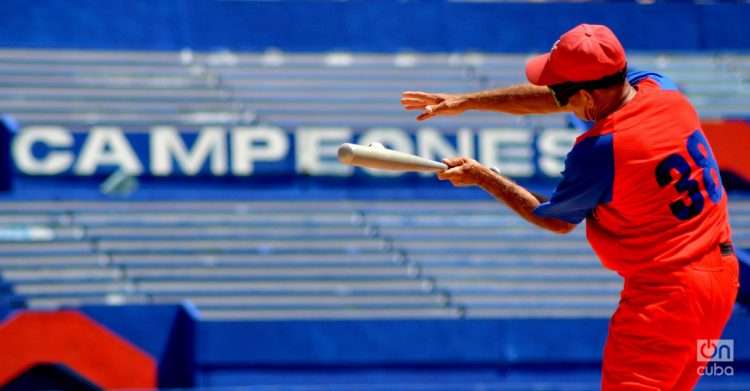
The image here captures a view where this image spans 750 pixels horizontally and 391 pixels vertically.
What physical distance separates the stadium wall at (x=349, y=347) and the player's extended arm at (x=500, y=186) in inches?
257

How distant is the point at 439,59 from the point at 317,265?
2.86 metres

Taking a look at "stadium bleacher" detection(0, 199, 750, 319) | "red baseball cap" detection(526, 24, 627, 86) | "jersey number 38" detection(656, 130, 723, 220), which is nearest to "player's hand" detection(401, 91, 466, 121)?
"red baseball cap" detection(526, 24, 627, 86)

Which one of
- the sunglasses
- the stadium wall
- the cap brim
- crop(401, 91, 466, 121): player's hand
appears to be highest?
the cap brim

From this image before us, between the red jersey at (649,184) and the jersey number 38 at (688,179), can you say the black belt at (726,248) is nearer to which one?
the red jersey at (649,184)

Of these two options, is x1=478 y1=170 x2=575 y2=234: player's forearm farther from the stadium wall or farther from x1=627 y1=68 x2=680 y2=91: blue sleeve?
the stadium wall

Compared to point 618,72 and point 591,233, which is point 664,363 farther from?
point 618,72

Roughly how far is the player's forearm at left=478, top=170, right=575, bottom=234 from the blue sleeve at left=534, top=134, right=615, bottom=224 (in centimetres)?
13

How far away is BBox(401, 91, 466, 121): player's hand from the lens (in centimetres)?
522

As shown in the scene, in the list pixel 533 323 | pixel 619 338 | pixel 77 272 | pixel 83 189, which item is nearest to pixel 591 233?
pixel 619 338

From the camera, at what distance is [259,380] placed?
11328mm

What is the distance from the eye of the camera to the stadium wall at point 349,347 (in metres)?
11.3

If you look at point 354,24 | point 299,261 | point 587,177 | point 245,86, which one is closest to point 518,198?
point 587,177

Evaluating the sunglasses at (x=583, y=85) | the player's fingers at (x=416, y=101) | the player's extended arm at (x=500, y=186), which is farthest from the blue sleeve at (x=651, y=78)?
the player's fingers at (x=416, y=101)

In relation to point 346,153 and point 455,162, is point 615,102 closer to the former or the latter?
point 455,162
